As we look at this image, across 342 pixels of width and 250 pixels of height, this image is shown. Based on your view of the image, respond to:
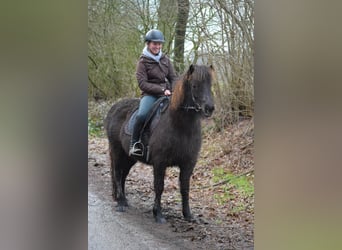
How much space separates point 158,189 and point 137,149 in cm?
19

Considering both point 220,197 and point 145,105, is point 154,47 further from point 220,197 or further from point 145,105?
point 220,197

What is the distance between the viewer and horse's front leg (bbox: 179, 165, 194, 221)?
1714 mm

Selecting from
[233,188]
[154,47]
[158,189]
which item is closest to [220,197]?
[233,188]

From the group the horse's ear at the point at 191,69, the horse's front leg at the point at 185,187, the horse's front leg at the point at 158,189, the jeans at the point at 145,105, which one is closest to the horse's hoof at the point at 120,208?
the horse's front leg at the point at 158,189

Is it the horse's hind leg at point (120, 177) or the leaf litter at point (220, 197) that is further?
the horse's hind leg at point (120, 177)

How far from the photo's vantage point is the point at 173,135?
1743mm

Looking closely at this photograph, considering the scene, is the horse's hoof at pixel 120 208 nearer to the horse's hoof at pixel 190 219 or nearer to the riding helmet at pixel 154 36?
the horse's hoof at pixel 190 219

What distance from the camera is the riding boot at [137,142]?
1776 mm

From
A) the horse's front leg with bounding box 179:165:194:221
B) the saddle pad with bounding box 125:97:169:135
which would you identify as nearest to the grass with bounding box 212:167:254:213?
the horse's front leg with bounding box 179:165:194:221

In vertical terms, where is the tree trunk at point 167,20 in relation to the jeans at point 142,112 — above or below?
above
